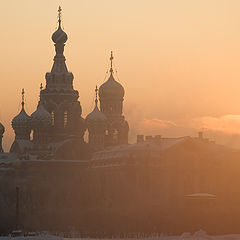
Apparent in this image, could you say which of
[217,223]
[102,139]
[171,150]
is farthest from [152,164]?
[217,223]

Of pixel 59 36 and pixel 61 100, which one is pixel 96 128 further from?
pixel 59 36

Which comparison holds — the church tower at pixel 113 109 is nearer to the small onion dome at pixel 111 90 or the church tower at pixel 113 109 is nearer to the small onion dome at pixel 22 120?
the small onion dome at pixel 111 90

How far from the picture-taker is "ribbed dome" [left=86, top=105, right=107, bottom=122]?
10288cm

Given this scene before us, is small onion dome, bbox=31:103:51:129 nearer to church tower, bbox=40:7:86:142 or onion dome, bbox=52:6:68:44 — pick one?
church tower, bbox=40:7:86:142

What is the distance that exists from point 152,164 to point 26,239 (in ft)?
104

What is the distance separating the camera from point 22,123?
10319cm

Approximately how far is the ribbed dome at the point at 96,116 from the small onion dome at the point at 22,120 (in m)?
6.07

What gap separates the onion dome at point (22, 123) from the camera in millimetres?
103031

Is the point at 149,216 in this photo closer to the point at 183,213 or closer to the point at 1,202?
the point at 183,213

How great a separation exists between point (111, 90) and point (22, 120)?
10687 mm

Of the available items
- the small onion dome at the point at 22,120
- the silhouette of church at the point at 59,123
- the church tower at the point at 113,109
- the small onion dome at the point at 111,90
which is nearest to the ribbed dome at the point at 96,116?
the silhouette of church at the point at 59,123

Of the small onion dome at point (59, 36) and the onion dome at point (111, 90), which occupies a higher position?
the small onion dome at point (59, 36)

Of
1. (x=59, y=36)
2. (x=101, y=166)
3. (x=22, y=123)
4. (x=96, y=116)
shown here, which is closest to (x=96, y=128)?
(x=96, y=116)

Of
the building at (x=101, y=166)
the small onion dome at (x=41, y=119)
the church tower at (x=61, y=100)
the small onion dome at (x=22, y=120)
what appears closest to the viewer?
the building at (x=101, y=166)
